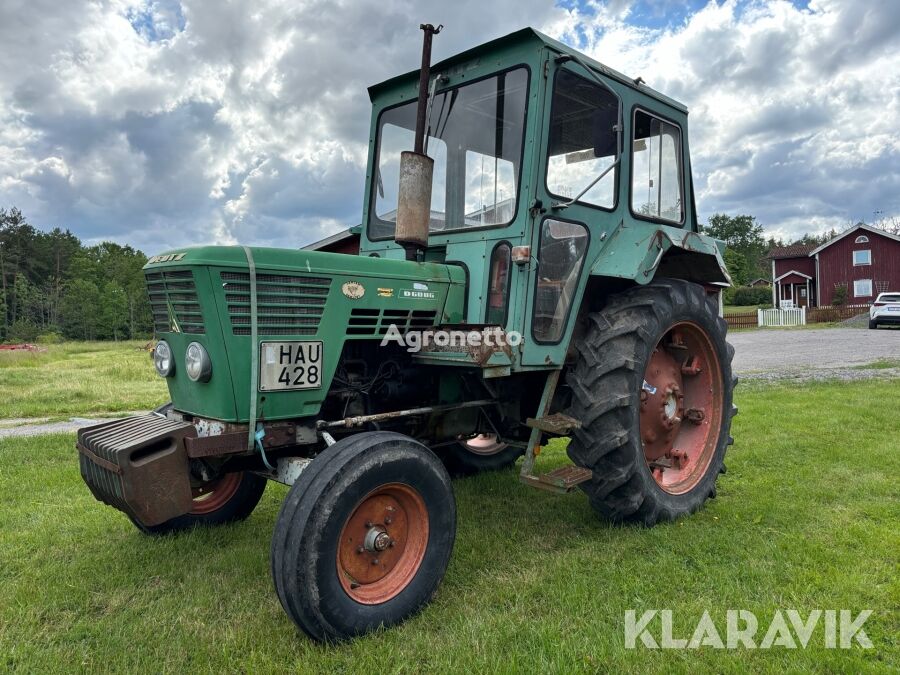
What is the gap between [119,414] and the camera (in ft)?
31.5

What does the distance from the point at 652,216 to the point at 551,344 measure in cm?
146

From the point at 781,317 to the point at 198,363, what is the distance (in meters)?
32.4

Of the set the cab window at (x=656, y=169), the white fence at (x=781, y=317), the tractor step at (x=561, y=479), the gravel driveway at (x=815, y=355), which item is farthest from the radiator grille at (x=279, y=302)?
the white fence at (x=781, y=317)

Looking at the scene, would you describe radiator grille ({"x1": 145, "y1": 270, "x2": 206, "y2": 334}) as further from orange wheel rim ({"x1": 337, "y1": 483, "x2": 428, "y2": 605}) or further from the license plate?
orange wheel rim ({"x1": 337, "y1": 483, "x2": 428, "y2": 605})

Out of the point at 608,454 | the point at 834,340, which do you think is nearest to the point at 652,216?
the point at 608,454

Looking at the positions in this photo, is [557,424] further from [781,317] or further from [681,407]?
[781,317]

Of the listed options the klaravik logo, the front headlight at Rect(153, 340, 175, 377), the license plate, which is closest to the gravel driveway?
the klaravik logo

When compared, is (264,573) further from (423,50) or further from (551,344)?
(423,50)

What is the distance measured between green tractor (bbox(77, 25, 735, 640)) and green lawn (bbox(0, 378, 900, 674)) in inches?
9.2

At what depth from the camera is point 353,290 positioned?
3.22m

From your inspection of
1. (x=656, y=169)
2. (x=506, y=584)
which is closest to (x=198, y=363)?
(x=506, y=584)

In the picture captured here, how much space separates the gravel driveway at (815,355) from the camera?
11.5 m

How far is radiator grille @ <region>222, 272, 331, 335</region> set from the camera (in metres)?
2.88

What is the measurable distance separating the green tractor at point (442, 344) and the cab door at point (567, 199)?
0.05 feet
